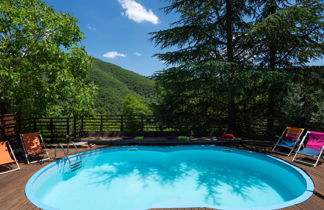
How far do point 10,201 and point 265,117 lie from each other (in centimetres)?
966

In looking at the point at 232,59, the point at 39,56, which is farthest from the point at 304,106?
the point at 39,56

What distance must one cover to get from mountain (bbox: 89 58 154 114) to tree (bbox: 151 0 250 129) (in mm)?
22613

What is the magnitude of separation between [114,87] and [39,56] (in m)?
54.0

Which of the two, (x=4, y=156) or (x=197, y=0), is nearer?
(x=4, y=156)

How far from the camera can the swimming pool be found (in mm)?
4262

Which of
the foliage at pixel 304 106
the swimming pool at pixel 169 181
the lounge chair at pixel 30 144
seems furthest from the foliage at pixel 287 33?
the lounge chair at pixel 30 144

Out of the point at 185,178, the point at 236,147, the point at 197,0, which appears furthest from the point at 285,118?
the point at 197,0

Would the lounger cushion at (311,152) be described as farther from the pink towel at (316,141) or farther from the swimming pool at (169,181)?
the swimming pool at (169,181)

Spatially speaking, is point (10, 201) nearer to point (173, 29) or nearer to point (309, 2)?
point (173, 29)

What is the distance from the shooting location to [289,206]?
10.3 feet

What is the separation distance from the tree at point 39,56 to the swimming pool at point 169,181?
7.54 ft

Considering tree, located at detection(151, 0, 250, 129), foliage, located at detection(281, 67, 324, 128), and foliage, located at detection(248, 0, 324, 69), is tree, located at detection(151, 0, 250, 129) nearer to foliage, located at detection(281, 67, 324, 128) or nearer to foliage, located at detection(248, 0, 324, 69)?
foliage, located at detection(248, 0, 324, 69)

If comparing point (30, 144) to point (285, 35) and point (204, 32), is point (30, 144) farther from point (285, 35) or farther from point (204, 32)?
point (285, 35)

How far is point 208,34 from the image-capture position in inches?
371
